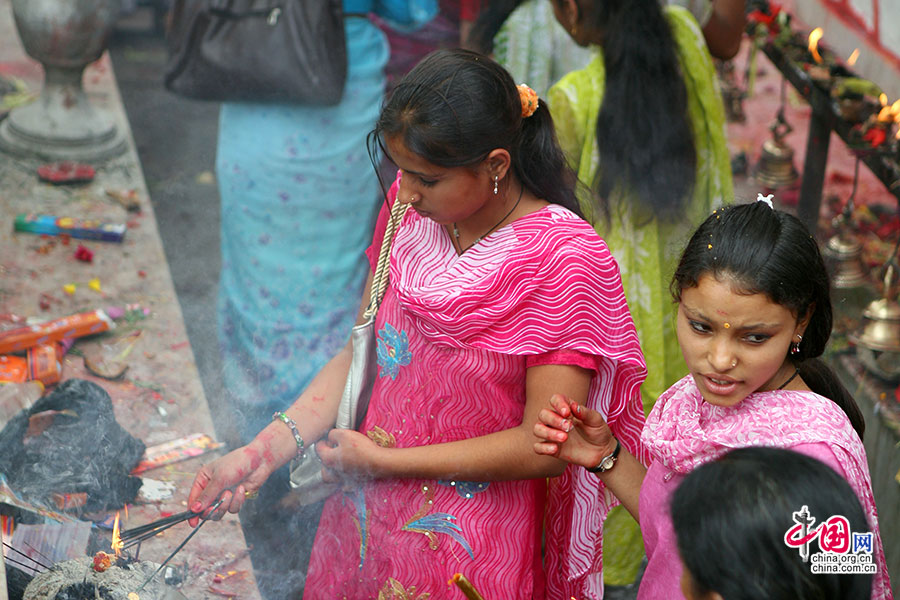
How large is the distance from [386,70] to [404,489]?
2445mm

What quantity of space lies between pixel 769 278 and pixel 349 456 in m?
0.93

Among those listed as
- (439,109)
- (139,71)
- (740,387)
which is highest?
(439,109)

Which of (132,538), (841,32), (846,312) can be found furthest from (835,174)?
(132,538)

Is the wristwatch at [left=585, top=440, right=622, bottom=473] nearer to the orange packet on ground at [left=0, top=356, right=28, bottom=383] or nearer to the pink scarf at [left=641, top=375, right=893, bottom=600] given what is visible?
the pink scarf at [left=641, top=375, right=893, bottom=600]

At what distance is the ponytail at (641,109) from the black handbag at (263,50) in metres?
0.93

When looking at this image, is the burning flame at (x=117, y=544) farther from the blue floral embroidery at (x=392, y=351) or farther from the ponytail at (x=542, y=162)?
the ponytail at (x=542, y=162)

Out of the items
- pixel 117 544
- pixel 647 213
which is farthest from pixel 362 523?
pixel 647 213

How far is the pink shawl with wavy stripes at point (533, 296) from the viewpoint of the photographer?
6.06 ft

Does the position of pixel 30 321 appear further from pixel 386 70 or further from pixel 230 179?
pixel 386 70

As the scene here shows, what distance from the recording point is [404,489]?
2.01 metres

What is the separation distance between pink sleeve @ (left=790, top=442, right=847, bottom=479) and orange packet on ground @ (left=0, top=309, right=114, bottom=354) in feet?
8.18

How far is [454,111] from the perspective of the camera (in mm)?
1801

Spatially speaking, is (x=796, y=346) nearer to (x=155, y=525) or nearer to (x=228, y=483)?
(x=228, y=483)

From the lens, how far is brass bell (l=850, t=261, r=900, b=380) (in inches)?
130
